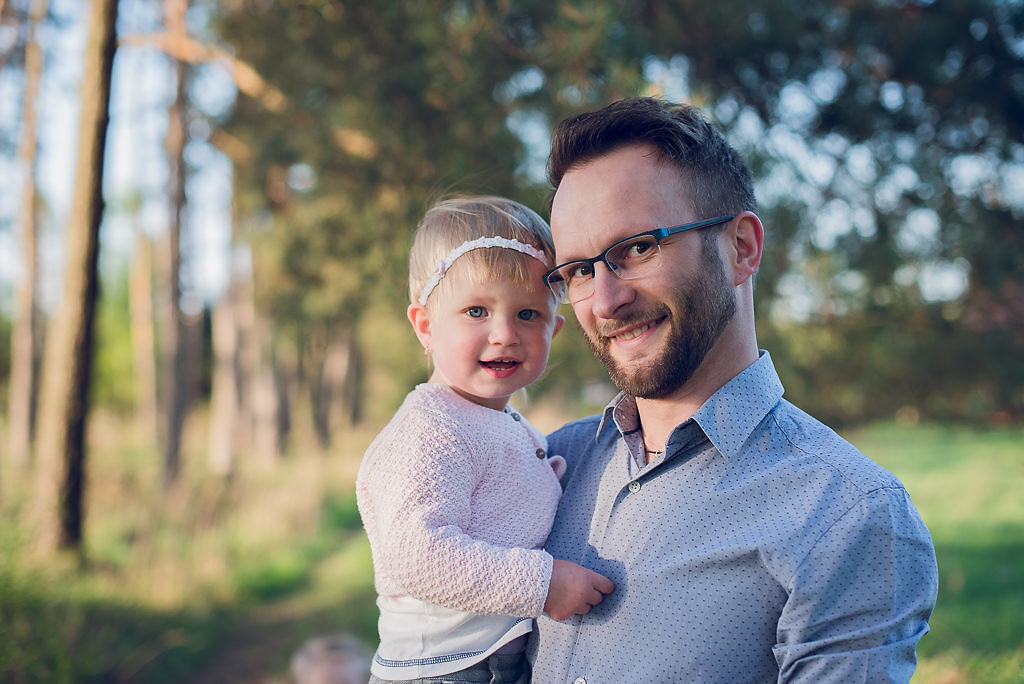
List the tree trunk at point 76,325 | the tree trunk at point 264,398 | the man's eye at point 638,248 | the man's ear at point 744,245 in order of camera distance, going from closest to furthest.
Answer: the man's eye at point 638,248 < the man's ear at point 744,245 < the tree trunk at point 76,325 < the tree trunk at point 264,398

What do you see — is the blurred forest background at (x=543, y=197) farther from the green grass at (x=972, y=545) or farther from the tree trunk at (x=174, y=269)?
the tree trunk at (x=174, y=269)

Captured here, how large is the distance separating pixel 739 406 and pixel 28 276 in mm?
14390

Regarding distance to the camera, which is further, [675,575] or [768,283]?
[768,283]

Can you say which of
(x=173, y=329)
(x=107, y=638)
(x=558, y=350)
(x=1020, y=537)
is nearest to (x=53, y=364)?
(x=107, y=638)

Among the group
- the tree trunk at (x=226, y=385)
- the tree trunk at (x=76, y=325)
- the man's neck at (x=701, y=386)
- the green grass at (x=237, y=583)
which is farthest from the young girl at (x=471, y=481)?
the tree trunk at (x=226, y=385)

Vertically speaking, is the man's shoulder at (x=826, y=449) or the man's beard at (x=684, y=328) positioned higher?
the man's beard at (x=684, y=328)

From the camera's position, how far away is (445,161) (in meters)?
5.78

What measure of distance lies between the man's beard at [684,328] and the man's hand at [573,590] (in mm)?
430

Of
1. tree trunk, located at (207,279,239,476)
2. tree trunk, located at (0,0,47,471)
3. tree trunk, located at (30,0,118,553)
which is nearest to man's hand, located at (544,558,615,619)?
tree trunk, located at (30,0,118,553)

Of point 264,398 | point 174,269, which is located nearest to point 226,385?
point 264,398

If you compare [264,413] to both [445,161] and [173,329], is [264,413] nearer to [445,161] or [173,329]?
[173,329]

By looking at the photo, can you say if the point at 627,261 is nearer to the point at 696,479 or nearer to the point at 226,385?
the point at 696,479

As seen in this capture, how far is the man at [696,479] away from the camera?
1473 mm

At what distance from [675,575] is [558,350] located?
11.8ft
